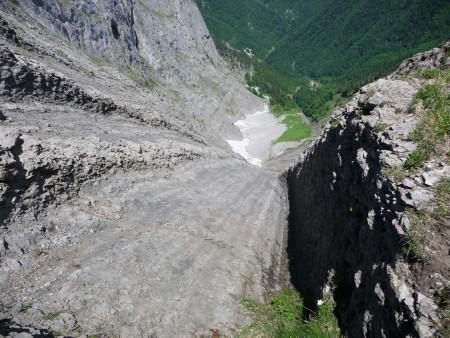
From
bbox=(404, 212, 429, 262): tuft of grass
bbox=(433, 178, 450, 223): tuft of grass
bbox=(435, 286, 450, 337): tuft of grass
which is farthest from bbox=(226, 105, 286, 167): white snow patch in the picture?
bbox=(435, 286, 450, 337): tuft of grass

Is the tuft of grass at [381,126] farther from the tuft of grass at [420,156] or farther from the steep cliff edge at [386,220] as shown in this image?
the tuft of grass at [420,156]

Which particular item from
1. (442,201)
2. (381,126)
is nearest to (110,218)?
(381,126)

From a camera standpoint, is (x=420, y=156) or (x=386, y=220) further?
(x=420, y=156)

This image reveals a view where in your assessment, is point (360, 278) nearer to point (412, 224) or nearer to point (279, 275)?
point (412, 224)

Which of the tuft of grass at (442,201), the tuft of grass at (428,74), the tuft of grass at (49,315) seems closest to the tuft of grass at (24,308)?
the tuft of grass at (49,315)

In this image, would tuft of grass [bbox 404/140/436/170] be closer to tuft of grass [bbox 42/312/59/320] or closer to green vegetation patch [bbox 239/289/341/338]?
green vegetation patch [bbox 239/289/341/338]

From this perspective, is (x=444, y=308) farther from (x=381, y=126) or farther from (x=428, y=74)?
(x=428, y=74)
